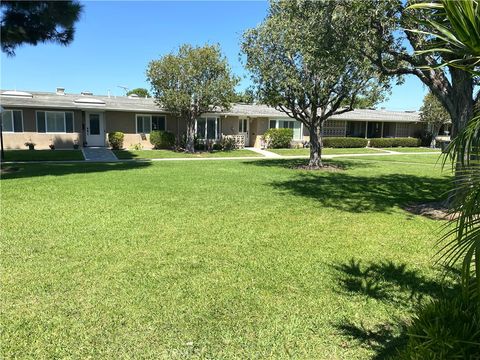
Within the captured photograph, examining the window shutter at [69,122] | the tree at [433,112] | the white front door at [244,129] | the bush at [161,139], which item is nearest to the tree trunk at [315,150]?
the bush at [161,139]

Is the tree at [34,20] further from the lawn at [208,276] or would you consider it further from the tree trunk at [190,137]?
the tree trunk at [190,137]

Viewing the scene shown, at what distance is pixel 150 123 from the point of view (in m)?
28.1

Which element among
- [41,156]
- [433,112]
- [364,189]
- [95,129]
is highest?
[433,112]

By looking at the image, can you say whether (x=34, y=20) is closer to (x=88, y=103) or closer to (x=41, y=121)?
(x=88, y=103)

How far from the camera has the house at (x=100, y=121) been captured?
78.6 ft

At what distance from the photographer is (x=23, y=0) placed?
13.5 metres

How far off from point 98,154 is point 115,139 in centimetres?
310

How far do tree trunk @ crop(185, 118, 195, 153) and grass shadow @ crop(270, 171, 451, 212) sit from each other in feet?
40.8

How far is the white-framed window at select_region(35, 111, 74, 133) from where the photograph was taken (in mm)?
24484

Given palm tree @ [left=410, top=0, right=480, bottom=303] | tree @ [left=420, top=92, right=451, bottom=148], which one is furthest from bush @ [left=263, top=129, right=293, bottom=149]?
palm tree @ [left=410, top=0, right=480, bottom=303]

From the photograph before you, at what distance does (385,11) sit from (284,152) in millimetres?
20739

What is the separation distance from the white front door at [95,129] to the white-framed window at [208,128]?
7.00m

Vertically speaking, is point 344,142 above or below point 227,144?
above

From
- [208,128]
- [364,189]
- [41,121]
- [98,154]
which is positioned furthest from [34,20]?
[208,128]
